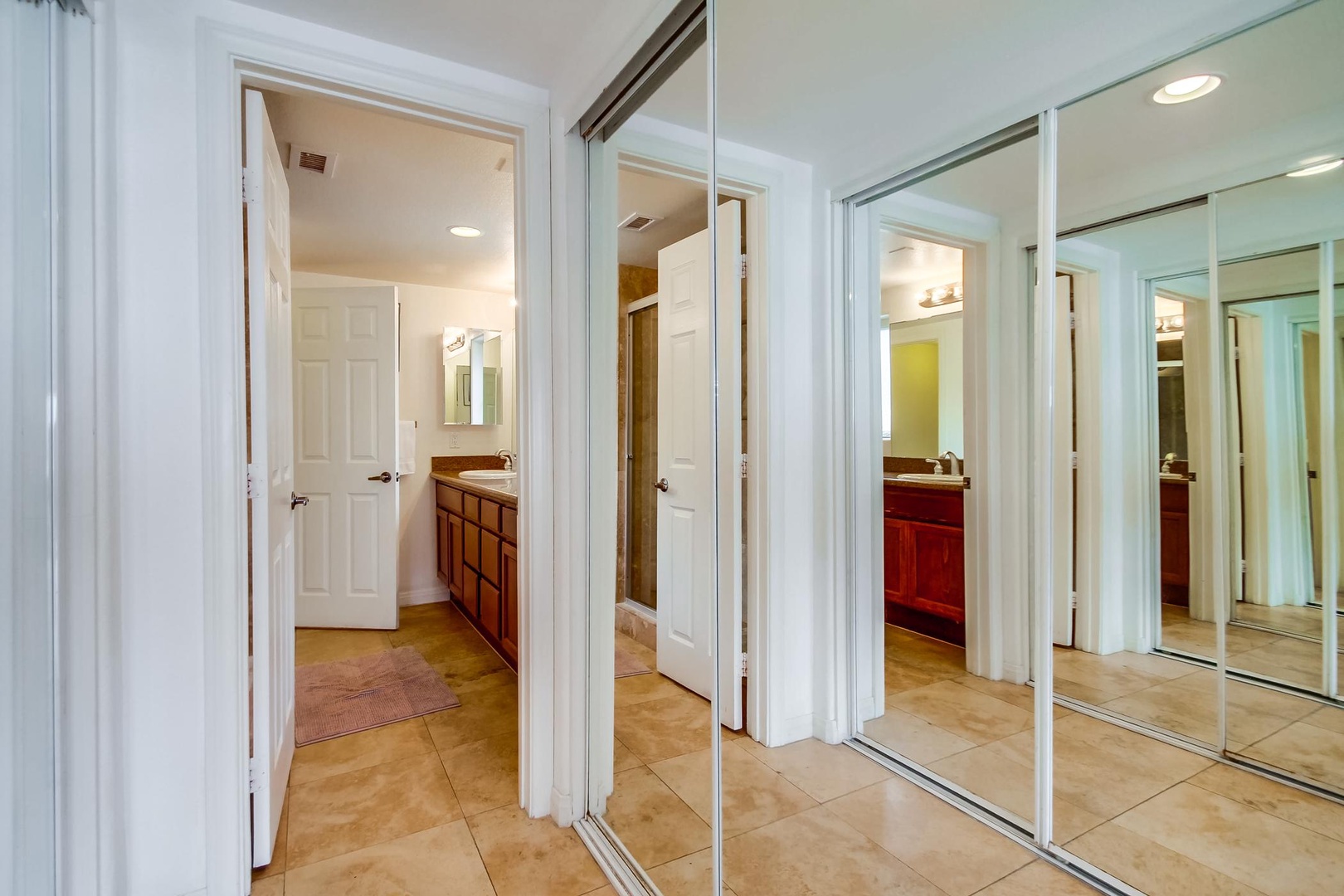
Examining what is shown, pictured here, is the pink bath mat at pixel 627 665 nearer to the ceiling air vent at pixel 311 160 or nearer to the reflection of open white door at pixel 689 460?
the reflection of open white door at pixel 689 460

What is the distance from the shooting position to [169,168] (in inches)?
59.1

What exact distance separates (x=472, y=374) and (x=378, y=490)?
1222 mm

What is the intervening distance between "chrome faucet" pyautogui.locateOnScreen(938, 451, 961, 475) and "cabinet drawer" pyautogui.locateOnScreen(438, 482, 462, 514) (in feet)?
9.74

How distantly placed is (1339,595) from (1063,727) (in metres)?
0.63

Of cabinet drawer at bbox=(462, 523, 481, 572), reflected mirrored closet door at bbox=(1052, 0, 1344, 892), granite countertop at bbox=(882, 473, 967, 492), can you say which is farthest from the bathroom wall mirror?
reflected mirrored closet door at bbox=(1052, 0, 1344, 892)

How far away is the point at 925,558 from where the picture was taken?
6.08 ft

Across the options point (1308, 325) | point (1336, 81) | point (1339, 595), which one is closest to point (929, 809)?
point (1339, 595)

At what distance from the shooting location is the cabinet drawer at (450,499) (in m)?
3.91

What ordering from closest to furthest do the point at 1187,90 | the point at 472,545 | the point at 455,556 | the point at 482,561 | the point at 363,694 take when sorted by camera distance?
the point at 1187,90 < the point at 363,694 < the point at 482,561 < the point at 472,545 < the point at 455,556

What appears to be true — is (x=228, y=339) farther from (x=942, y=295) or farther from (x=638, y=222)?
(x=942, y=295)

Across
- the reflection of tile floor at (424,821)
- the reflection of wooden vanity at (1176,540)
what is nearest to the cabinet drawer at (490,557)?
the reflection of tile floor at (424,821)

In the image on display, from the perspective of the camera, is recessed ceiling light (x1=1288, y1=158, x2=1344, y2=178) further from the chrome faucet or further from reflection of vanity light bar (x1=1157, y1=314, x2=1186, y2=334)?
the chrome faucet

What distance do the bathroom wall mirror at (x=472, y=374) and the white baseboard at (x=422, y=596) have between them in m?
1.23

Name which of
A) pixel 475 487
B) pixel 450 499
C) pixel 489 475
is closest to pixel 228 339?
pixel 475 487
